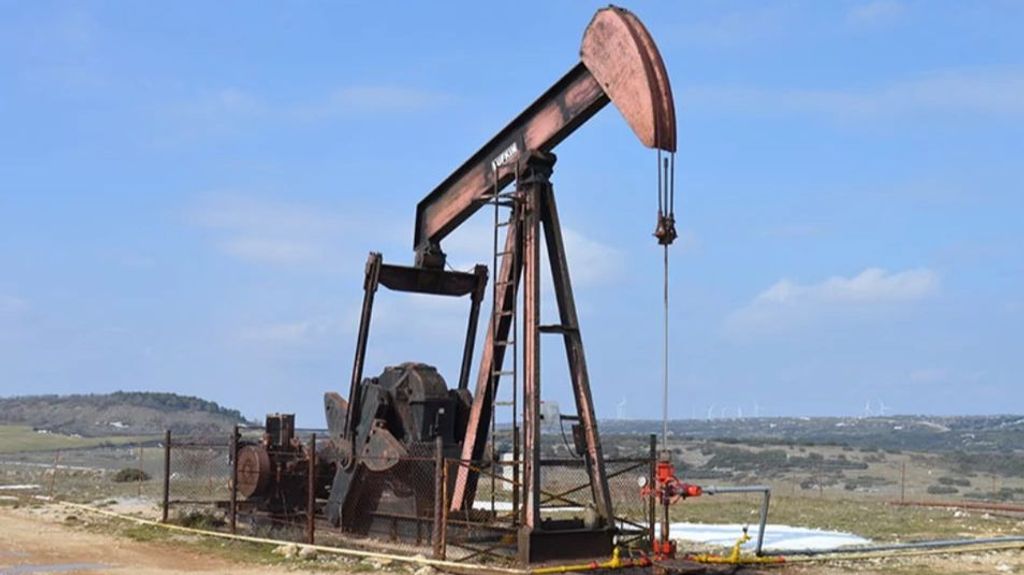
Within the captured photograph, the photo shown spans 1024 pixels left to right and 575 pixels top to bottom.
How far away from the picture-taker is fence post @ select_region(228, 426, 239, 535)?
16.3 m

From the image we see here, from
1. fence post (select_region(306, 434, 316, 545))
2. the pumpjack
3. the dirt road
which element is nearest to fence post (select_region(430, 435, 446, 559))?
the pumpjack

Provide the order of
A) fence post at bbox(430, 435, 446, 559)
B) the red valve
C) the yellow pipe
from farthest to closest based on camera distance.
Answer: fence post at bbox(430, 435, 446, 559), the yellow pipe, the red valve

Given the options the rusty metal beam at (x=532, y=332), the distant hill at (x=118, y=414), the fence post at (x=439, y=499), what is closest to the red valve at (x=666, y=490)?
the rusty metal beam at (x=532, y=332)

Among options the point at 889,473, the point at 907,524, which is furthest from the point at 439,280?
the point at 889,473

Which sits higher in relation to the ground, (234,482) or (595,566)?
(234,482)

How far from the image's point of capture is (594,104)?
42.5 feet

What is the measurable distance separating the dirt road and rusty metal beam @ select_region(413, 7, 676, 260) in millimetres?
5086

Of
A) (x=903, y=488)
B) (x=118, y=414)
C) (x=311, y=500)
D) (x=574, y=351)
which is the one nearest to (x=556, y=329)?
(x=574, y=351)

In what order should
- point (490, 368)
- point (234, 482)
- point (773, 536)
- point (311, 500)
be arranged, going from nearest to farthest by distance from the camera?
point (490, 368)
point (311, 500)
point (234, 482)
point (773, 536)

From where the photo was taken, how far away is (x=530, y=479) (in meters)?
12.5

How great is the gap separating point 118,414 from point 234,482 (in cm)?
9975

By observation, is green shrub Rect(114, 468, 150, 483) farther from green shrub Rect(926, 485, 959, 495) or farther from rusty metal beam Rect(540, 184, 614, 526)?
green shrub Rect(926, 485, 959, 495)

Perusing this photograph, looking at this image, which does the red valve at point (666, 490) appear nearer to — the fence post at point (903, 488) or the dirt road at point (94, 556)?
the dirt road at point (94, 556)

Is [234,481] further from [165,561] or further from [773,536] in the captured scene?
[773,536]
